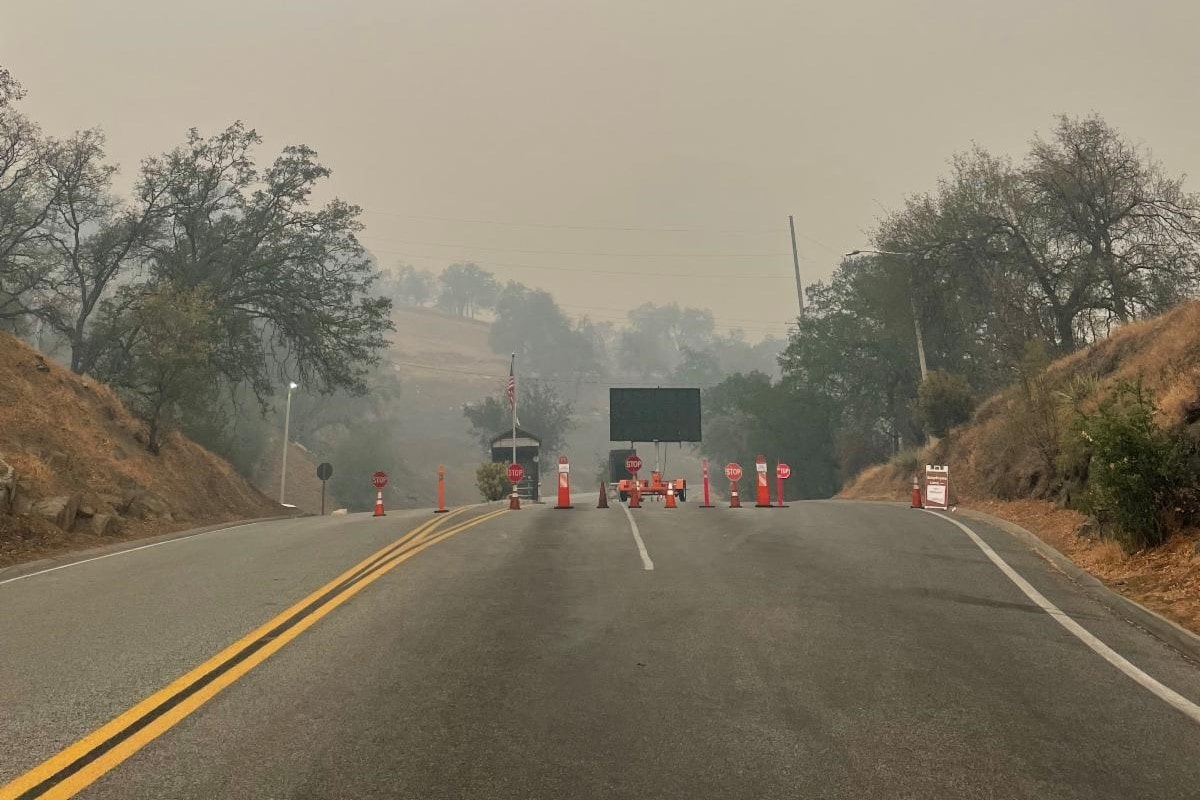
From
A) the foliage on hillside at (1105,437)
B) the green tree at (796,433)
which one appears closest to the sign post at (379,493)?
the foliage on hillside at (1105,437)

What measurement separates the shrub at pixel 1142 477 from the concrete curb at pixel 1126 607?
34.8 inches

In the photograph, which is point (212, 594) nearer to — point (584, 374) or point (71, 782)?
point (71, 782)

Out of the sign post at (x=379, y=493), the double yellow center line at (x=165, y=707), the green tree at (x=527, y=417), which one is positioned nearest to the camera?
the double yellow center line at (x=165, y=707)

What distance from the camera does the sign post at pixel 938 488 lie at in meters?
21.8

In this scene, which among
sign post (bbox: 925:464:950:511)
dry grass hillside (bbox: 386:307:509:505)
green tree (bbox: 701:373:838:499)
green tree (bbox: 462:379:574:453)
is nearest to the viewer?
sign post (bbox: 925:464:950:511)

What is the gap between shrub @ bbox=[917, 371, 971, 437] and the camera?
111ft

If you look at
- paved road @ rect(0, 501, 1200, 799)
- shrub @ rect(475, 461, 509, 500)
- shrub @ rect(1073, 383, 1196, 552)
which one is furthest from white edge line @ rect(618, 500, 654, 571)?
shrub @ rect(475, 461, 509, 500)

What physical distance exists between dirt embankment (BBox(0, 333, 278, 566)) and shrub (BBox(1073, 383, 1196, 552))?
52.8ft

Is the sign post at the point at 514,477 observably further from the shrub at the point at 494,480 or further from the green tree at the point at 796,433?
the green tree at the point at 796,433

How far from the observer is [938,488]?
2198 centimetres

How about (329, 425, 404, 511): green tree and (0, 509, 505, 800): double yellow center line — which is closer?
(0, 509, 505, 800): double yellow center line

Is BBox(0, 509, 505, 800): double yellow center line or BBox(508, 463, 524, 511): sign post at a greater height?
BBox(508, 463, 524, 511): sign post

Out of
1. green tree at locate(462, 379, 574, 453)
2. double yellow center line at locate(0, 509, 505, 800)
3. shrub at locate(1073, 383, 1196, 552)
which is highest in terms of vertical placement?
green tree at locate(462, 379, 574, 453)

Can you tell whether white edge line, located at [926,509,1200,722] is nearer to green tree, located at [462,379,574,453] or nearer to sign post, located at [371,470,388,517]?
sign post, located at [371,470,388,517]
